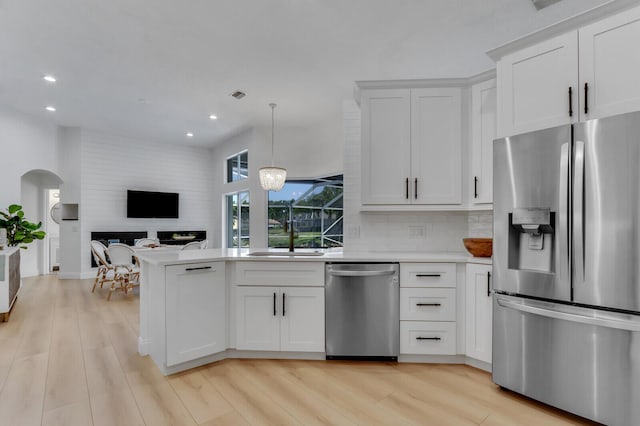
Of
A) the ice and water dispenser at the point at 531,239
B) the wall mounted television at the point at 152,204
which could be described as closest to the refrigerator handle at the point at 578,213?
the ice and water dispenser at the point at 531,239

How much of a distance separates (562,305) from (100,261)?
6244 millimetres

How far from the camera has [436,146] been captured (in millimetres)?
2855

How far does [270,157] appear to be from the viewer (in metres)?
6.41

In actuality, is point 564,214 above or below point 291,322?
above

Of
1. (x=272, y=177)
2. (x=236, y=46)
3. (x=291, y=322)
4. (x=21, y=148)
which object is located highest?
(x=236, y=46)

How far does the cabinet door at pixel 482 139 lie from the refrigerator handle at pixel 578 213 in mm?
868

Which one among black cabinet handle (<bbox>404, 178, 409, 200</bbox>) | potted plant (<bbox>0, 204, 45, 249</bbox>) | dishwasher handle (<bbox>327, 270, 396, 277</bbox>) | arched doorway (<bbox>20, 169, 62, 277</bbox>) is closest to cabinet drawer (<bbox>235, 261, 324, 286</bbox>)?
dishwasher handle (<bbox>327, 270, 396, 277</bbox>)

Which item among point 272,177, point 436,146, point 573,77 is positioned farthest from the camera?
point 272,177

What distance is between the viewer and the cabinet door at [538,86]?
1934 mm

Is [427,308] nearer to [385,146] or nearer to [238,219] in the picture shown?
[385,146]

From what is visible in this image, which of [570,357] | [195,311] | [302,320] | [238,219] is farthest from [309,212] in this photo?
[570,357]

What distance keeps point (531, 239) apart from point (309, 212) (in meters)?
4.66

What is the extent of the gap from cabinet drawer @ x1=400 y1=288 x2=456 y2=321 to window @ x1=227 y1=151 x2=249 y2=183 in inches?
195

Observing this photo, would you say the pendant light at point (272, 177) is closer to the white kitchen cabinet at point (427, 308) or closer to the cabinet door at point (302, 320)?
the cabinet door at point (302, 320)
